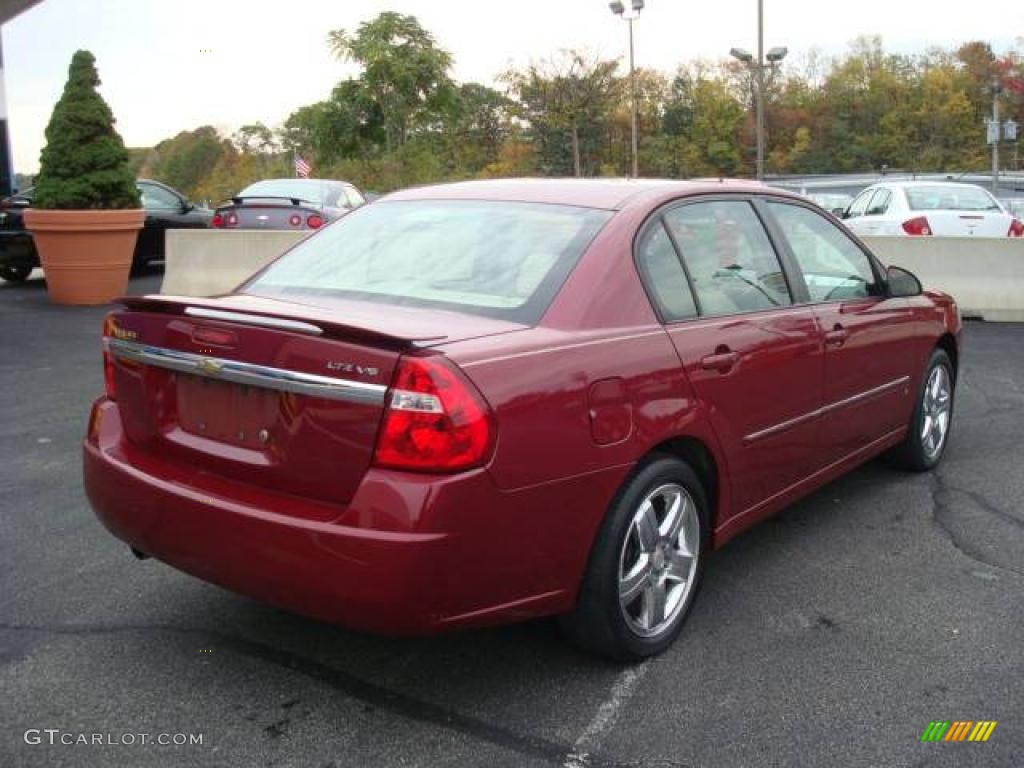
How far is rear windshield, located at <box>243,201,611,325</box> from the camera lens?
3256 millimetres

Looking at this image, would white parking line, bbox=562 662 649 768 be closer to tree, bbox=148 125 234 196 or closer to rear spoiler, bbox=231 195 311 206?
rear spoiler, bbox=231 195 311 206

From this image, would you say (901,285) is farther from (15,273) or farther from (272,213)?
(15,273)

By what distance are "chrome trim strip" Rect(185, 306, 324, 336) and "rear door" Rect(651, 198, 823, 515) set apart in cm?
119

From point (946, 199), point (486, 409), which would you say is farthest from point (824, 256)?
point (946, 199)

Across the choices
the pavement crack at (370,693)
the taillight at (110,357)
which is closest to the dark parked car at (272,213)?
the taillight at (110,357)

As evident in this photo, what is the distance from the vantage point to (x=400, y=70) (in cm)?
3203

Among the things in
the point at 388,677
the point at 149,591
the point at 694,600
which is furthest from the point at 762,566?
the point at 149,591

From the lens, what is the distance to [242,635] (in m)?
3.42

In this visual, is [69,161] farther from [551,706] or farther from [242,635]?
[551,706]

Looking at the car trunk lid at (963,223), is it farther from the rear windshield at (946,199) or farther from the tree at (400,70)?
the tree at (400,70)

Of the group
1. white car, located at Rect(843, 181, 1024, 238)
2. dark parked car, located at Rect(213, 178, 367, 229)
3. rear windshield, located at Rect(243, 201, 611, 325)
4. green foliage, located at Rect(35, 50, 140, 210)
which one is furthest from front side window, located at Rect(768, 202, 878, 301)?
dark parked car, located at Rect(213, 178, 367, 229)

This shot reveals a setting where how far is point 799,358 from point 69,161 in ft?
31.7

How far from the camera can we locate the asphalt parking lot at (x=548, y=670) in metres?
2.77

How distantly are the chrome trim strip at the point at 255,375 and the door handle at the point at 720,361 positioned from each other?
1.26 meters
